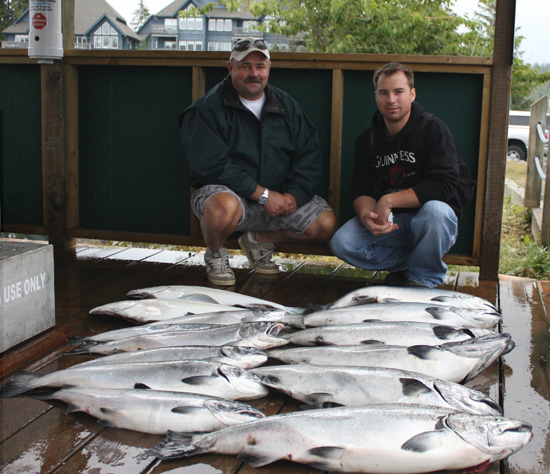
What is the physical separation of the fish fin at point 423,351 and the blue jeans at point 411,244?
51.8 inches

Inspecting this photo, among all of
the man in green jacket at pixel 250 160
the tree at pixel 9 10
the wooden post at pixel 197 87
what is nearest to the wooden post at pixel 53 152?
the wooden post at pixel 197 87

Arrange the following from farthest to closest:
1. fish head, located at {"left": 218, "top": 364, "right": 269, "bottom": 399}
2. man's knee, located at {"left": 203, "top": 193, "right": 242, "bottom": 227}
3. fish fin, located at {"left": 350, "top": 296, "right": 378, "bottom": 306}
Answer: man's knee, located at {"left": 203, "top": 193, "right": 242, "bottom": 227} < fish fin, located at {"left": 350, "top": 296, "right": 378, "bottom": 306} < fish head, located at {"left": 218, "top": 364, "right": 269, "bottom": 399}

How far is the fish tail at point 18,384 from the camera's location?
2.60 m

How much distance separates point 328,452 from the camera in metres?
2.07

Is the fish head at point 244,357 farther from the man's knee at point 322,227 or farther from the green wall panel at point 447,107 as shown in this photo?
the green wall panel at point 447,107

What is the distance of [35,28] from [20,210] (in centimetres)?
148

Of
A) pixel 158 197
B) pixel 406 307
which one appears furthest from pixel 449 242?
pixel 158 197

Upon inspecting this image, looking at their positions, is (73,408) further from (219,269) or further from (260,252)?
(260,252)

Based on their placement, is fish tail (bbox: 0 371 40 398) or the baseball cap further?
the baseball cap

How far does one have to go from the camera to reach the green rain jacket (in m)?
4.27

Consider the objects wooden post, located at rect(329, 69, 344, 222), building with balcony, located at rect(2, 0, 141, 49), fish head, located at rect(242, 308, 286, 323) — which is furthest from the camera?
building with balcony, located at rect(2, 0, 141, 49)

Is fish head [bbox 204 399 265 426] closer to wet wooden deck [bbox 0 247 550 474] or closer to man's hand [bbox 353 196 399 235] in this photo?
wet wooden deck [bbox 0 247 550 474]

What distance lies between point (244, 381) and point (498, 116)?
2.90 meters

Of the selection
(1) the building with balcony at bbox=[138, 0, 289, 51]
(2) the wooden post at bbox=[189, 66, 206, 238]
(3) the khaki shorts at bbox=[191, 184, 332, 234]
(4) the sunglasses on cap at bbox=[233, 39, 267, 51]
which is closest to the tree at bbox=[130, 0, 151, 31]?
(1) the building with balcony at bbox=[138, 0, 289, 51]
